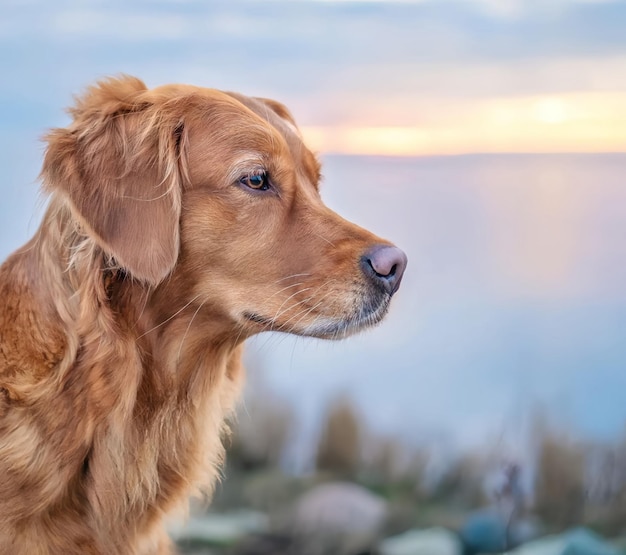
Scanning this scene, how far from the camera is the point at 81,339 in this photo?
1.75 m

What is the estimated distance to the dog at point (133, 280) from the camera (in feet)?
5.68

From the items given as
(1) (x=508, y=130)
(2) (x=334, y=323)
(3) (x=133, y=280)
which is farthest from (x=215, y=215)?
(1) (x=508, y=130)

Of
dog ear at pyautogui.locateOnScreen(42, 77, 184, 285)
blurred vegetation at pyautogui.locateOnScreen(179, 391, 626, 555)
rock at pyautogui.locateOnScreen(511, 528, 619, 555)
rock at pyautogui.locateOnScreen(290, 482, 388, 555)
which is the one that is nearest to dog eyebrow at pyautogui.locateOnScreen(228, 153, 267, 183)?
dog ear at pyautogui.locateOnScreen(42, 77, 184, 285)

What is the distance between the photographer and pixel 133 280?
5.83ft

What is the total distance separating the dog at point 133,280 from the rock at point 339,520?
0.90 meters

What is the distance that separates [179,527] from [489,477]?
109 cm

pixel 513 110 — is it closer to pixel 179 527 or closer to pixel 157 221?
pixel 157 221

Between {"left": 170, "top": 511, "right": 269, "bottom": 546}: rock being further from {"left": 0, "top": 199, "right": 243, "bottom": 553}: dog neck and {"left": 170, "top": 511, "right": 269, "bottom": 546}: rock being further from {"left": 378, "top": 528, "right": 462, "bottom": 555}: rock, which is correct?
{"left": 0, "top": 199, "right": 243, "bottom": 553}: dog neck

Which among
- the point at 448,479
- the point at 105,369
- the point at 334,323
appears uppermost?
the point at 334,323

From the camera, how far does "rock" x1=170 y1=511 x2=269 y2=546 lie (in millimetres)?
2641

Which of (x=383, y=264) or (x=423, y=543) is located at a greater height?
(x=383, y=264)

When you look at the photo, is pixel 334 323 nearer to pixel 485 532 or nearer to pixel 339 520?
pixel 339 520

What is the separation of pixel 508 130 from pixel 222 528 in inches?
67.7

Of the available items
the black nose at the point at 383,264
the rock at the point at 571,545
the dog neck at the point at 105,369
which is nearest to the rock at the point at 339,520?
the rock at the point at 571,545
